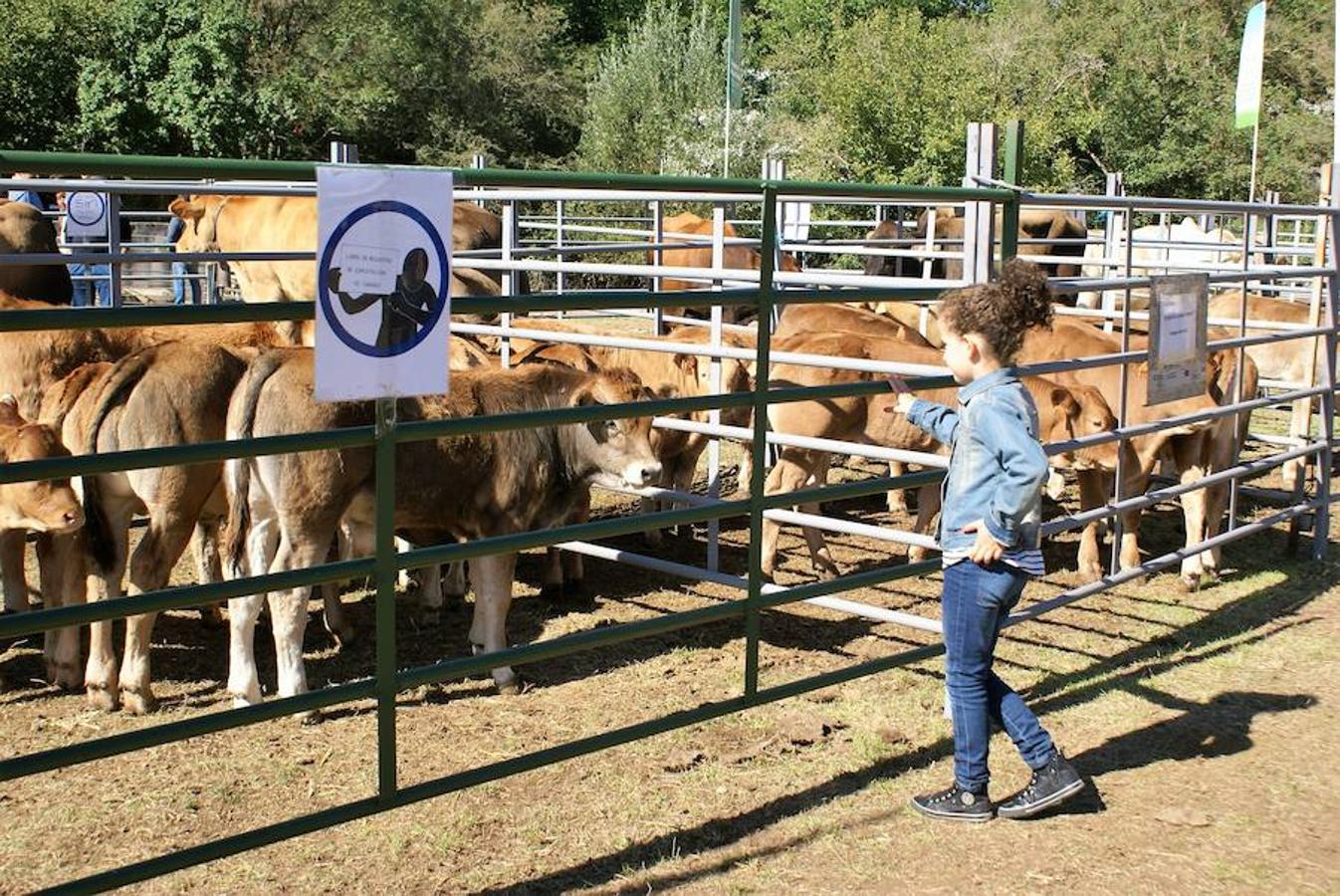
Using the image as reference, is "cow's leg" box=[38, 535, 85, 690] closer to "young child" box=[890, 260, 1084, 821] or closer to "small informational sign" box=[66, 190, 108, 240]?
"young child" box=[890, 260, 1084, 821]

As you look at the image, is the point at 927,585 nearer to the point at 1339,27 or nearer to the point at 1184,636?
the point at 1184,636

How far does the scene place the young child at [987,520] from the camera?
4.61 meters

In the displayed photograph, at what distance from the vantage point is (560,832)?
15.6ft

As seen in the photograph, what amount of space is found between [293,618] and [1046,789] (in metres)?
3.16

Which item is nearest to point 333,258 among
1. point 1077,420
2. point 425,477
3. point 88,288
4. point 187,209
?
point 425,477

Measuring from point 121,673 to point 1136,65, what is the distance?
1418 inches

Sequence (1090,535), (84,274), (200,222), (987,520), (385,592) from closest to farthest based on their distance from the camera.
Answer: (385,592), (987,520), (1090,535), (200,222), (84,274)

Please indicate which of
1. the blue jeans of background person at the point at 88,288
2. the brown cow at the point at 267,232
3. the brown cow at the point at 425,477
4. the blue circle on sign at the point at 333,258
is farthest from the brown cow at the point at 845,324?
the blue circle on sign at the point at 333,258

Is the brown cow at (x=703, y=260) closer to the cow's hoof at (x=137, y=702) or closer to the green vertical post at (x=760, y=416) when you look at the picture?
the cow's hoof at (x=137, y=702)

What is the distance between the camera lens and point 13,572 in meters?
6.91

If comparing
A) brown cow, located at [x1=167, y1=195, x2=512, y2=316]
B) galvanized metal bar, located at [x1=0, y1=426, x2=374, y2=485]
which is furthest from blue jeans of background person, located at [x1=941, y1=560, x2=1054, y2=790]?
brown cow, located at [x1=167, y1=195, x2=512, y2=316]

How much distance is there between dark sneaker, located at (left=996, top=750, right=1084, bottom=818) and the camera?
16.2 feet

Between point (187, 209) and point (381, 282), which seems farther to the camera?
point (187, 209)

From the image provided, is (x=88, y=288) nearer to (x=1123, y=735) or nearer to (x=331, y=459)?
(x=331, y=459)
